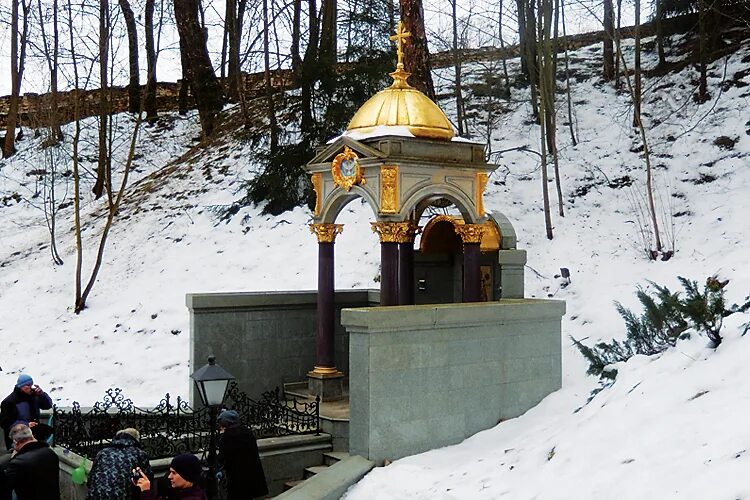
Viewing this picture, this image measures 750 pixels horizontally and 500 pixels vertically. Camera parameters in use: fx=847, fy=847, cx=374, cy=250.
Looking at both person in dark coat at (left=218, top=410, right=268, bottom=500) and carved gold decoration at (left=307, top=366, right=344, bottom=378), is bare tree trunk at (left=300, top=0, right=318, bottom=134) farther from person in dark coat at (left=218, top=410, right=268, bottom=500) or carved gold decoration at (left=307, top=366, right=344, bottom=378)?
person in dark coat at (left=218, top=410, right=268, bottom=500)

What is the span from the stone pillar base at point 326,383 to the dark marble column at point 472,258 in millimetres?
2394

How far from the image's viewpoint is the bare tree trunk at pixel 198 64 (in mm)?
31078

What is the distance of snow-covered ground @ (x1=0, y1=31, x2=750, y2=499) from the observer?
7.59m

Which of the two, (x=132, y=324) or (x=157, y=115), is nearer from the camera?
(x=132, y=324)

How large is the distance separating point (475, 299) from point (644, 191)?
10.8 metres

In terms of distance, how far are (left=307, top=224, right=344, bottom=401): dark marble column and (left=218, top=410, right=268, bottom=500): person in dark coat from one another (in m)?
4.09

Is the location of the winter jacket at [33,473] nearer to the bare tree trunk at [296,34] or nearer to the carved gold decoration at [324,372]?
the carved gold decoration at [324,372]

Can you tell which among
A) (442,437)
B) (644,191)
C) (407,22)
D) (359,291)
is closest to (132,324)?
(359,291)

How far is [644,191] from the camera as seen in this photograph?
72.2ft

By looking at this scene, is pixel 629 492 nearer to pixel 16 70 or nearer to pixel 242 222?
pixel 242 222

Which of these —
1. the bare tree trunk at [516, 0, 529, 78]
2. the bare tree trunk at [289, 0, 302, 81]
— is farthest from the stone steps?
the bare tree trunk at [516, 0, 529, 78]

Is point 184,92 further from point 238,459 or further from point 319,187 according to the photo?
point 238,459

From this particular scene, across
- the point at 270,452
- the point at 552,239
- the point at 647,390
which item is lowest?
the point at 270,452

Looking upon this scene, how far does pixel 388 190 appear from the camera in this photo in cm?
1215
